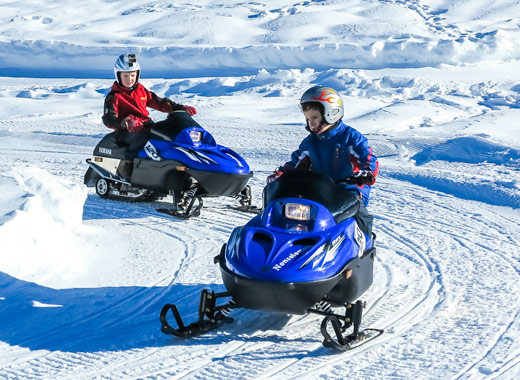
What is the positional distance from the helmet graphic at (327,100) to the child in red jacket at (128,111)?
343 centimetres

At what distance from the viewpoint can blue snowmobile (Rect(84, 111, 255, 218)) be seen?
7414mm

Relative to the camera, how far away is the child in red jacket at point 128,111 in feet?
26.3

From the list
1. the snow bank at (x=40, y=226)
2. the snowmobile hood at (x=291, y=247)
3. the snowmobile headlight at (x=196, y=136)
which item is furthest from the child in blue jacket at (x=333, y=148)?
the snowmobile headlight at (x=196, y=136)

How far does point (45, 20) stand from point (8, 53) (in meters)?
3.92

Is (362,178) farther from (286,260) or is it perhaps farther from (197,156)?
(197,156)

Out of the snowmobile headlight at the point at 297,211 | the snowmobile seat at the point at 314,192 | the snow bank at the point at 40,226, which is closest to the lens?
the snowmobile headlight at the point at 297,211

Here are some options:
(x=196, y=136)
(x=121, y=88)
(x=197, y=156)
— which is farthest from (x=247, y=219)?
(x=121, y=88)

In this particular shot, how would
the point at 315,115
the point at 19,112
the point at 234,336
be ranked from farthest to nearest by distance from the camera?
1. the point at 19,112
2. the point at 315,115
3. the point at 234,336

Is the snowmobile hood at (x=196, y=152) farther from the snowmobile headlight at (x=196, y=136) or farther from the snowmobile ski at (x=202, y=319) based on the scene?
the snowmobile ski at (x=202, y=319)

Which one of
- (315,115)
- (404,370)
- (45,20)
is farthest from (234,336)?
(45,20)

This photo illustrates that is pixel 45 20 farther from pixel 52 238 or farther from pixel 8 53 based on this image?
pixel 52 238

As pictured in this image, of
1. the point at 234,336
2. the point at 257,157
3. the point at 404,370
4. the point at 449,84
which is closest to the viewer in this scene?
the point at 404,370

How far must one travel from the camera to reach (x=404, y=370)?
12.1 feet

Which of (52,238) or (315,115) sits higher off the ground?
(315,115)
